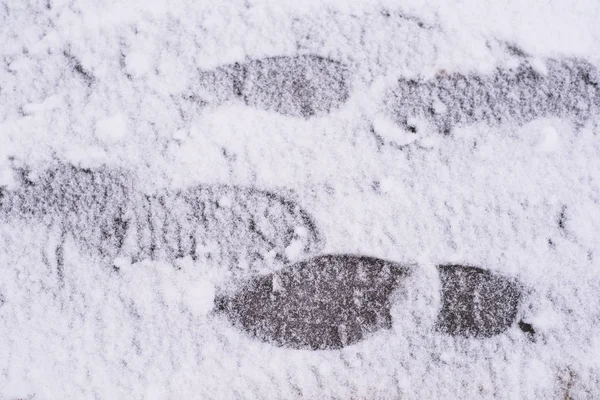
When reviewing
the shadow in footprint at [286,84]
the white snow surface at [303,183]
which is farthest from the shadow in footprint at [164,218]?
the shadow in footprint at [286,84]

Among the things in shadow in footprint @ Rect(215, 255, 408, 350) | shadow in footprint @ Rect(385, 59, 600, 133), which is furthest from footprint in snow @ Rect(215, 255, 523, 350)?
shadow in footprint @ Rect(385, 59, 600, 133)

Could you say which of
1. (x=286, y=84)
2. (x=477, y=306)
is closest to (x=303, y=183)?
(x=286, y=84)

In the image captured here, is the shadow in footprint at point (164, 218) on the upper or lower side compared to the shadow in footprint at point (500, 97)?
lower

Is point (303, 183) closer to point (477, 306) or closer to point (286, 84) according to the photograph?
point (286, 84)

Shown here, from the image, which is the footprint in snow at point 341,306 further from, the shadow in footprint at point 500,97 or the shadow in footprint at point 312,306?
the shadow in footprint at point 500,97

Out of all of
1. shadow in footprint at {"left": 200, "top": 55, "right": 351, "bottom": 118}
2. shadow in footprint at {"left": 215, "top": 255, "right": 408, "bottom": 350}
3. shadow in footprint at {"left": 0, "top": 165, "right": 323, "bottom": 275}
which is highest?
shadow in footprint at {"left": 200, "top": 55, "right": 351, "bottom": 118}

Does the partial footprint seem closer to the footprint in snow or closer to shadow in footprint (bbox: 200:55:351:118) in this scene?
the footprint in snow

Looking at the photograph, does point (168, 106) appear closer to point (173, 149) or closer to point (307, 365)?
point (173, 149)
